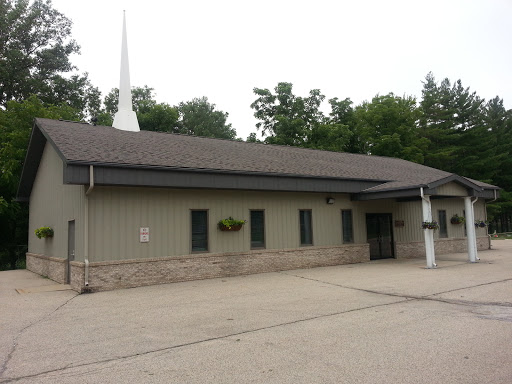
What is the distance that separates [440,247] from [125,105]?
15.4 m

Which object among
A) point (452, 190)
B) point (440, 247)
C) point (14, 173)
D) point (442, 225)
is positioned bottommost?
point (440, 247)

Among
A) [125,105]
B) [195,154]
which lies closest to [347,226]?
[195,154]

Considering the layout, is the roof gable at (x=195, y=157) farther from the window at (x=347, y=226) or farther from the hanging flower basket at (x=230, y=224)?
the hanging flower basket at (x=230, y=224)

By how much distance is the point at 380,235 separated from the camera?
55.2ft

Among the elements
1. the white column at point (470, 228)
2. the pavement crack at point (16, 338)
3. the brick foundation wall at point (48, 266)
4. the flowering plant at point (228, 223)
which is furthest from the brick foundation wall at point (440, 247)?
the pavement crack at point (16, 338)

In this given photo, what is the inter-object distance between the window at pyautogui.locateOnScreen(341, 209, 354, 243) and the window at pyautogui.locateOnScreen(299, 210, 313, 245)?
1745mm

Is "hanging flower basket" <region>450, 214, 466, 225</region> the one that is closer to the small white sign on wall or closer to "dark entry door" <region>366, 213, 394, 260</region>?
"dark entry door" <region>366, 213, 394, 260</region>

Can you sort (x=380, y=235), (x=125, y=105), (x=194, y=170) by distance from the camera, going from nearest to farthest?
(x=194, y=170) < (x=125, y=105) < (x=380, y=235)

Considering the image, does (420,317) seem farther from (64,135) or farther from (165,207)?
(64,135)

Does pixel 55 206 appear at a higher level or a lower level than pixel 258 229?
higher

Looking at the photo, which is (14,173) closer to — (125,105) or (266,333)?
(125,105)

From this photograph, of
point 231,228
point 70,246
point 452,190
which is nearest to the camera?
point 70,246

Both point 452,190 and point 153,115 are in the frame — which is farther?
point 153,115

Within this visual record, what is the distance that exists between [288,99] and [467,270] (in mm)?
26488
